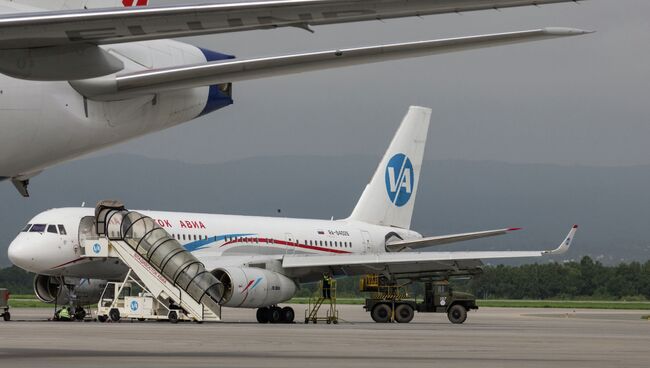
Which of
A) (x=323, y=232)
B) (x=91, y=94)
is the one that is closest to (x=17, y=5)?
(x=91, y=94)

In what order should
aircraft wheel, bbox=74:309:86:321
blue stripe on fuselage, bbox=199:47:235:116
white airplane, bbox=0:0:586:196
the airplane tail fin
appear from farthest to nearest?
the airplane tail fin
aircraft wheel, bbox=74:309:86:321
blue stripe on fuselage, bbox=199:47:235:116
white airplane, bbox=0:0:586:196

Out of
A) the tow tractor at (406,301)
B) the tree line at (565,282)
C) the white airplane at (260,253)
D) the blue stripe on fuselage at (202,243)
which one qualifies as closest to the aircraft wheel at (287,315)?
the white airplane at (260,253)

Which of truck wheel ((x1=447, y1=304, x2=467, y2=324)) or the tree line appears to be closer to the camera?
truck wheel ((x1=447, y1=304, x2=467, y2=324))

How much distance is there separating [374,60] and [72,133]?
399 centimetres

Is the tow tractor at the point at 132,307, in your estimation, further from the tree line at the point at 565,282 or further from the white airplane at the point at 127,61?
the tree line at the point at 565,282

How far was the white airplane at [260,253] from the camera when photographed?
4044cm

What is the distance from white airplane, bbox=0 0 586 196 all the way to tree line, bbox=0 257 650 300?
85.3 m

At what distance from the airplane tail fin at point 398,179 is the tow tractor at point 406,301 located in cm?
840

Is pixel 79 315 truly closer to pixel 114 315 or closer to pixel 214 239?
pixel 114 315

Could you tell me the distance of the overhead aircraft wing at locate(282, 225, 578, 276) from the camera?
42.5 m

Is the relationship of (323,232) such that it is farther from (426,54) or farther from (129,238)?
(426,54)

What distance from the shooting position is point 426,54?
14.5 m

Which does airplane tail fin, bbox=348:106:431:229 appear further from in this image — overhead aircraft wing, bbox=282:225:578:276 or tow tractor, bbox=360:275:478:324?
overhead aircraft wing, bbox=282:225:578:276

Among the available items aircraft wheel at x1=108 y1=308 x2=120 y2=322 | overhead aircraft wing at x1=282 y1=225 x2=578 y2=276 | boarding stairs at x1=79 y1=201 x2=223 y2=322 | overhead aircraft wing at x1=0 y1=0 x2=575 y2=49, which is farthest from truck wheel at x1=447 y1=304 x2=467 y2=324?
overhead aircraft wing at x1=0 y1=0 x2=575 y2=49
